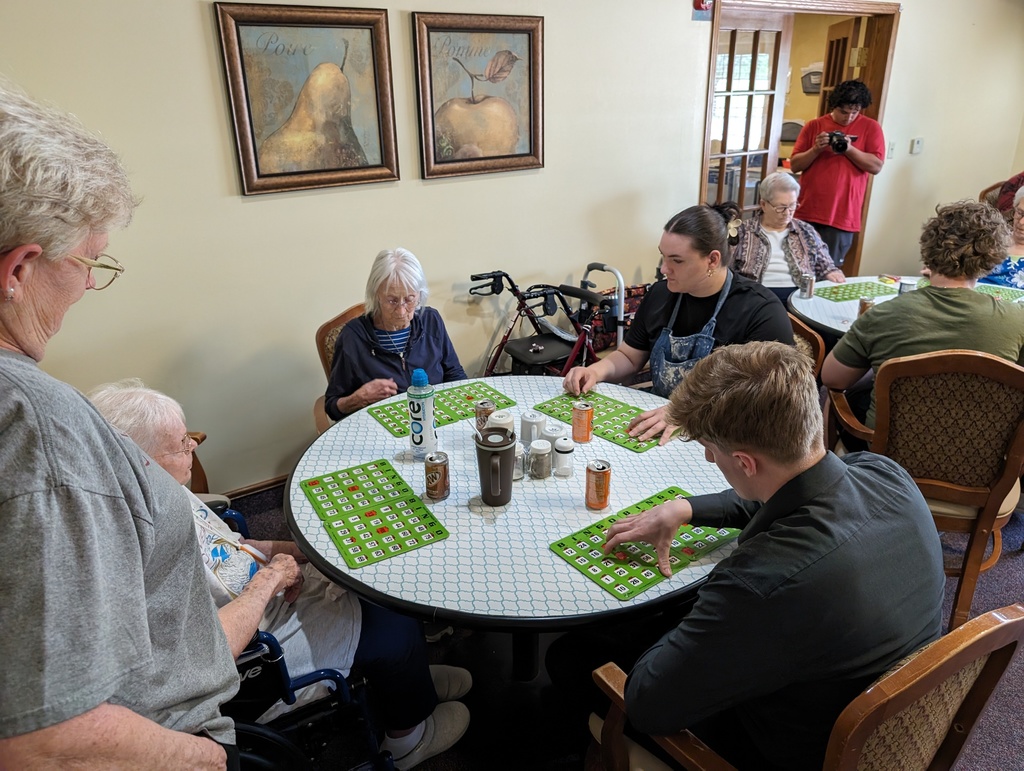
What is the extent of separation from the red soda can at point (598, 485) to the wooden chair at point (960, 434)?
972 mm

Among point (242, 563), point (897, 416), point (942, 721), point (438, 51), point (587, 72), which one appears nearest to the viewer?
point (942, 721)

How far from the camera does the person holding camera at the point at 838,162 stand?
163 inches

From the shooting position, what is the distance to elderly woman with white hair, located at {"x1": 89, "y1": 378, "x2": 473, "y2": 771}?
4.66ft

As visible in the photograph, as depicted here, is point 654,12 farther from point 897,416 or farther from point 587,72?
point 897,416

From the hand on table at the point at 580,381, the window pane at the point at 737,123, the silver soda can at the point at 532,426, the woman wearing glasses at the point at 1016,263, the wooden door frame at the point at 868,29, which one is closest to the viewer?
the silver soda can at the point at 532,426

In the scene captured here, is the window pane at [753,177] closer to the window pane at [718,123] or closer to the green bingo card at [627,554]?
the window pane at [718,123]

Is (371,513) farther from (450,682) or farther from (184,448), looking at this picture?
(450,682)

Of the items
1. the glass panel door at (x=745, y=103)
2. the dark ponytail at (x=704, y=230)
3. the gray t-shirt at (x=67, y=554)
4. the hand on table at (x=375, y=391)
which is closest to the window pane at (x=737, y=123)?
the glass panel door at (x=745, y=103)

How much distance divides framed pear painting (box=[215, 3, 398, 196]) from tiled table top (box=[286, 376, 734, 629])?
138 centimetres

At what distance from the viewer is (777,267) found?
3.58 meters

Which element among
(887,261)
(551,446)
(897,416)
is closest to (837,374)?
(897,416)

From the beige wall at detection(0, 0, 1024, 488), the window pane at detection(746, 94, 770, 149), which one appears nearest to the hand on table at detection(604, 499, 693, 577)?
the beige wall at detection(0, 0, 1024, 488)

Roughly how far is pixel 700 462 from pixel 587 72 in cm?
253

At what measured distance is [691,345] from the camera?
7.17ft
